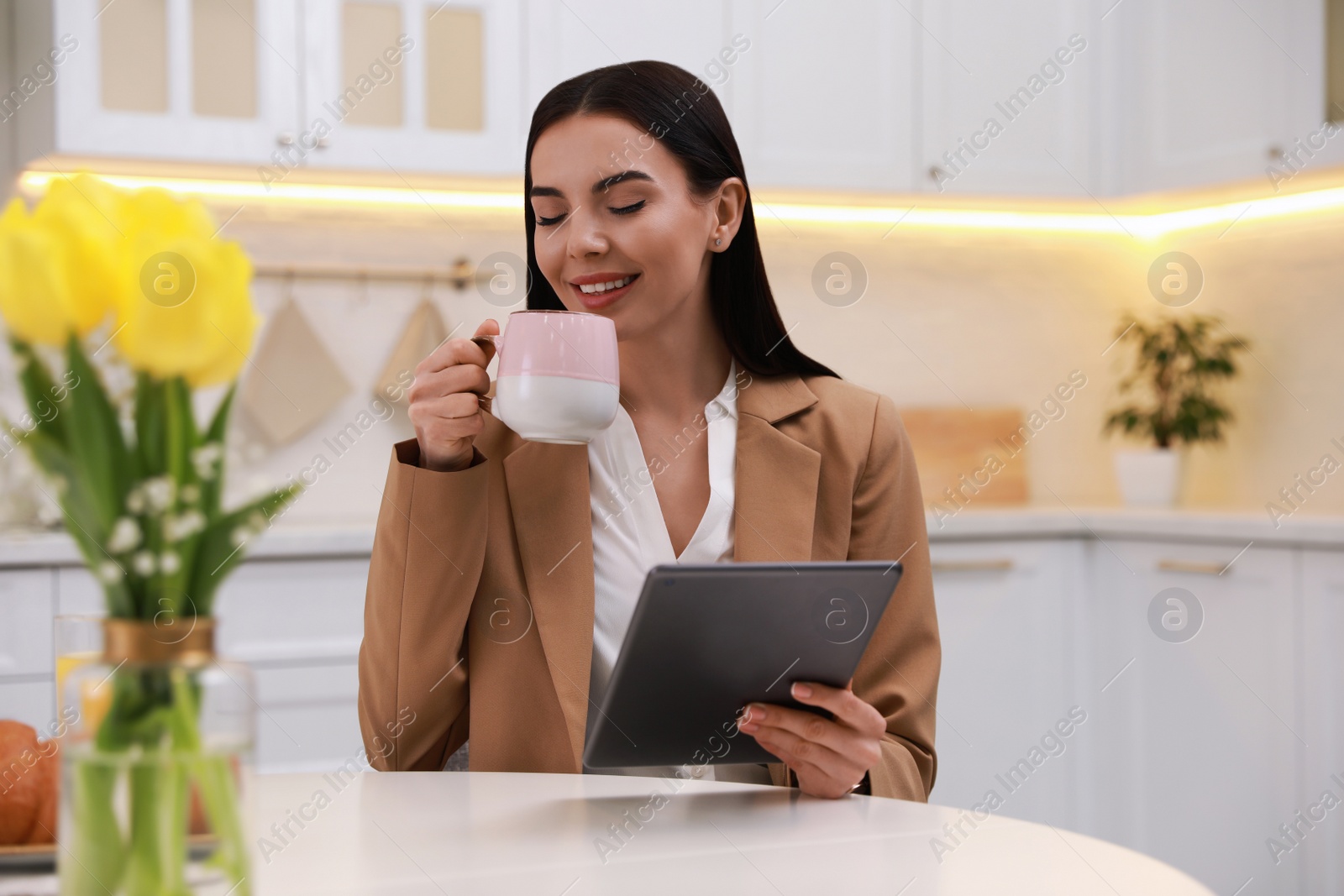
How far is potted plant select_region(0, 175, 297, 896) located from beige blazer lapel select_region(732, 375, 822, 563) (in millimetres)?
896

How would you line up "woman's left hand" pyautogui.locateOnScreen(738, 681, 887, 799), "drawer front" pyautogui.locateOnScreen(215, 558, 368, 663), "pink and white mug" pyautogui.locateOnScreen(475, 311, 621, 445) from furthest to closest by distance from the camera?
1. "drawer front" pyautogui.locateOnScreen(215, 558, 368, 663)
2. "pink and white mug" pyautogui.locateOnScreen(475, 311, 621, 445)
3. "woman's left hand" pyautogui.locateOnScreen(738, 681, 887, 799)

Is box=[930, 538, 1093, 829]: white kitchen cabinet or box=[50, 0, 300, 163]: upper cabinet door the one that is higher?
box=[50, 0, 300, 163]: upper cabinet door

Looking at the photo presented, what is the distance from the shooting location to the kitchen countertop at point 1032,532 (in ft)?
7.04

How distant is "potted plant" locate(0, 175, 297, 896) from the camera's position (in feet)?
1.36

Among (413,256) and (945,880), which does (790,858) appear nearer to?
(945,880)

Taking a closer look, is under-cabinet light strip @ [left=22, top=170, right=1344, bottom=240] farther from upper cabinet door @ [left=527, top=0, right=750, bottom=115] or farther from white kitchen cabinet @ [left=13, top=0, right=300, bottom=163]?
upper cabinet door @ [left=527, top=0, right=750, bottom=115]

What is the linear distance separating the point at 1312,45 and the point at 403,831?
2.78 meters

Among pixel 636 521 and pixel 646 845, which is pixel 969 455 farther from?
pixel 646 845

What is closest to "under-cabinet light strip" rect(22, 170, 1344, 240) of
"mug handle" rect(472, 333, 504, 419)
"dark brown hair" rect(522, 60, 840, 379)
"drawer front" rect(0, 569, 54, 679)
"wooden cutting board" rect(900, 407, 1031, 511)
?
"wooden cutting board" rect(900, 407, 1031, 511)

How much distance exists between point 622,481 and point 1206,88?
2200 mm

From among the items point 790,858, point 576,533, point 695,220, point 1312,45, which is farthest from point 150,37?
point 1312,45

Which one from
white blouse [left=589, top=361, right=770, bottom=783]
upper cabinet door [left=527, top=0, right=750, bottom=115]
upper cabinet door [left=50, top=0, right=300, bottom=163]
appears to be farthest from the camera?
upper cabinet door [left=527, top=0, right=750, bottom=115]

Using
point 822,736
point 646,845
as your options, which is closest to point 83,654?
point 646,845

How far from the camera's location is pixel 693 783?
3.15 ft
